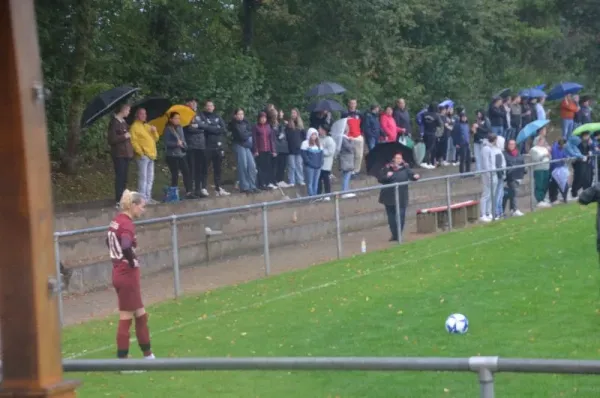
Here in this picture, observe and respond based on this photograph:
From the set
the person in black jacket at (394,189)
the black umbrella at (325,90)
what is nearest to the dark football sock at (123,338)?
the person in black jacket at (394,189)

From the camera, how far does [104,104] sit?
2180 cm

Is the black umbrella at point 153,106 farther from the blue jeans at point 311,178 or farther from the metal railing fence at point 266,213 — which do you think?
the blue jeans at point 311,178

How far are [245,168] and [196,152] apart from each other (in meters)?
1.78

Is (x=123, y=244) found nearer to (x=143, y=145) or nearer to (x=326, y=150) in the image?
(x=143, y=145)

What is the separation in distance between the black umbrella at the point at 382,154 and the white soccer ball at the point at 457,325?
11.6m

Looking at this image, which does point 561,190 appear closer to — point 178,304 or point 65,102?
point 65,102

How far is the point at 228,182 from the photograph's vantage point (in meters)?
29.3

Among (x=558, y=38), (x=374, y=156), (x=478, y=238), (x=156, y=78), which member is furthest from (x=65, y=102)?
(x=558, y=38)

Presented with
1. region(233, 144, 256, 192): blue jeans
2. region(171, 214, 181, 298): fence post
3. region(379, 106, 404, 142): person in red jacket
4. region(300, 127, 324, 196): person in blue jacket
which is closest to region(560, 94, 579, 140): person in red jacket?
region(379, 106, 404, 142): person in red jacket

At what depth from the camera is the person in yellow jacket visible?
72.7 ft

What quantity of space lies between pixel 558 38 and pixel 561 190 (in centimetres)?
2276

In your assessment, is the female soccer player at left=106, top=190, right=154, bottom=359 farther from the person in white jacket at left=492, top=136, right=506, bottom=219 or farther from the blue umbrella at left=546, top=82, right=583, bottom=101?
the blue umbrella at left=546, top=82, right=583, bottom=101

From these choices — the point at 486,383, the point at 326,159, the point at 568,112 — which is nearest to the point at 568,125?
the point at 568,112

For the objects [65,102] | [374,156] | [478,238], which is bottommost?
[478,238]
